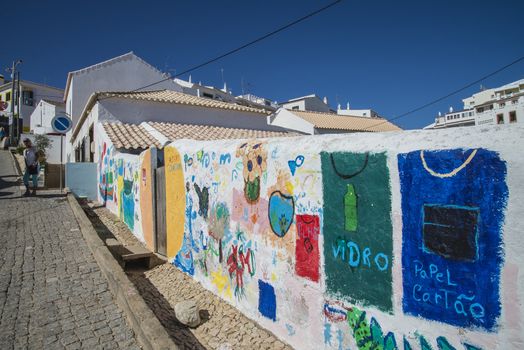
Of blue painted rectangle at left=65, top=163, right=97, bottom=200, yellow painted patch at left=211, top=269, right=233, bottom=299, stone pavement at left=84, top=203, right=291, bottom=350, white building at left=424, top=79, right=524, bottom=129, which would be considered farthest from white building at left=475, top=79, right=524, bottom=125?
stone pavement at left=84, top=203, right=291, bottom=350

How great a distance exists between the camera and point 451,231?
7.42ft

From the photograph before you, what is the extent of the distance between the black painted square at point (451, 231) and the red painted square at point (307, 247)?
3.55 ft

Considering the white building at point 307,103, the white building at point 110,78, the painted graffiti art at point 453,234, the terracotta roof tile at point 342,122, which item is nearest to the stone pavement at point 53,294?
the painted graffiti art at point 453,234

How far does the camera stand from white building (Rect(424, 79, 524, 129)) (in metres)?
36.0

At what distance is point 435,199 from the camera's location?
2.34 meters

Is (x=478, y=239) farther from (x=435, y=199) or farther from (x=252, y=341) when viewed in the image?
(x=252, y=341)

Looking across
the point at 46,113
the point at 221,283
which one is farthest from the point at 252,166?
the point at 46,113

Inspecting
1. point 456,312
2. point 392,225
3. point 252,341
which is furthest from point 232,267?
point 456,312

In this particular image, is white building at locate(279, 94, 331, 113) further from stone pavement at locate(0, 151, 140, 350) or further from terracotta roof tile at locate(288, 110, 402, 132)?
stone pavement at locate(0, 151, 140, 350)

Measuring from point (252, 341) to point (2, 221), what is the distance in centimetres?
781

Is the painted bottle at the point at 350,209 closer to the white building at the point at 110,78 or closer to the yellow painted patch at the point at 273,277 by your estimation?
the yellow painted patch at the point at 273,277

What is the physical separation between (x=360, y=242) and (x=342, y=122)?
28.9 metres

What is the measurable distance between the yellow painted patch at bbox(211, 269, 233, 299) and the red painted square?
1.53 metres

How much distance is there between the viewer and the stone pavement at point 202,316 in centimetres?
379
